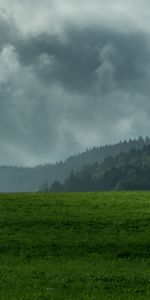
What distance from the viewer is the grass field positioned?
77.6ft

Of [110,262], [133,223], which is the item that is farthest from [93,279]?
[133,223]

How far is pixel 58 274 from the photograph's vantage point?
2670 cm

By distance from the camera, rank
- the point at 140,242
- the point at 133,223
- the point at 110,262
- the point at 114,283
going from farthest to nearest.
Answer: the point at 133,223
the point at 140,242
the point at 110,262
the point at 114,283

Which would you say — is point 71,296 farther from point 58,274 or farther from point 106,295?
point 58,274

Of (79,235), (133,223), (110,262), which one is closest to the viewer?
(110,262)

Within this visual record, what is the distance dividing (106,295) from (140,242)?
1525 centimetres

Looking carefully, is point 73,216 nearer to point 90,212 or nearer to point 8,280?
point 90,212

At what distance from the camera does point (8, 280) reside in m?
25.0

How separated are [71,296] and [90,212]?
26.9 meters

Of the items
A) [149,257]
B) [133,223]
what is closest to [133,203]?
[133,223]

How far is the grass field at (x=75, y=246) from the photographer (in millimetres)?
23641

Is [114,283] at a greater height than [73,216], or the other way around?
[73,216]

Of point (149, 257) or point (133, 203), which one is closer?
point (149, 257)

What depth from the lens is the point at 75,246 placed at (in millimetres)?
36031
